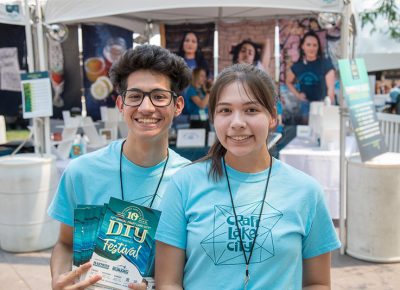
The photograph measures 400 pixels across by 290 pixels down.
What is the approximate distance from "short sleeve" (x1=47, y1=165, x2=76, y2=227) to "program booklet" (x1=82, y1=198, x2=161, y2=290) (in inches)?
12.5

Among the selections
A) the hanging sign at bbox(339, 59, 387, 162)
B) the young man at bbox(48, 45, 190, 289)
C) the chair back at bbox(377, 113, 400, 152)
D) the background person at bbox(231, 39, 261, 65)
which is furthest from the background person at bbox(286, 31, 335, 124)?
the young man at bbox(48, 45, 190, 289)

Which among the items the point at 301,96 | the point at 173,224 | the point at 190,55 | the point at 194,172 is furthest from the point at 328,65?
the point at 173,224

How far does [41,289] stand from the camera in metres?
3.48

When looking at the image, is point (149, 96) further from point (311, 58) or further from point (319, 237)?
point (311, 58)

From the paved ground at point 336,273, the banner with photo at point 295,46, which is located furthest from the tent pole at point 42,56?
the banner with photo at point 295,46

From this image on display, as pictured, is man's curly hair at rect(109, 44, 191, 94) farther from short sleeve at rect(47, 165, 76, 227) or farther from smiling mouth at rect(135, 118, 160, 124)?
short sleeve at rect(47, 165, 76, 227)

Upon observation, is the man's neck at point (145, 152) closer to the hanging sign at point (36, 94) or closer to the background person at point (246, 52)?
the hanging sign at point (36, 94)

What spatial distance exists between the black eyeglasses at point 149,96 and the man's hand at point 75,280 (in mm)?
541

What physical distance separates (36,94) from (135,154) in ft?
9.74

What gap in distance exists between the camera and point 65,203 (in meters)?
1.55

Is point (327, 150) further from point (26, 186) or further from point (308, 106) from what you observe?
point (26, 186)

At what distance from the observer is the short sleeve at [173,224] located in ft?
4.25

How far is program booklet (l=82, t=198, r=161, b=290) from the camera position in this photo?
1260 millimetres

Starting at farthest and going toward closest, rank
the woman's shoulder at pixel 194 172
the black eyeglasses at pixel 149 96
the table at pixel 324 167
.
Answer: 1. the table at pixel 324 167
2. the black eyeglasses at pixel 149 96
3. the woman's shoulder at pixel 194 172
